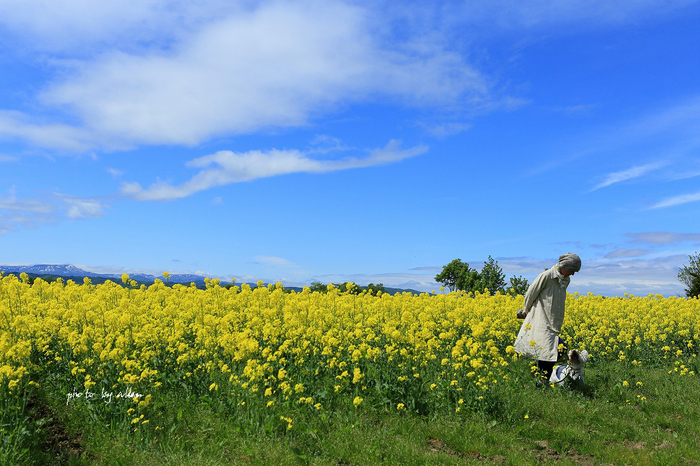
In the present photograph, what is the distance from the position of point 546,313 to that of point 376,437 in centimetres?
439

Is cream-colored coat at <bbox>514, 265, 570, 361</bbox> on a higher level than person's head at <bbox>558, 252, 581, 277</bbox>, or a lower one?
lower

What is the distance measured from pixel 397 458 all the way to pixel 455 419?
1444mm

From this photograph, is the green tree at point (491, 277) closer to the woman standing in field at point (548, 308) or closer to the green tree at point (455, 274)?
the green tree at point (455, 274)

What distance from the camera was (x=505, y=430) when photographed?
275 inches

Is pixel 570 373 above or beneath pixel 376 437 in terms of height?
above

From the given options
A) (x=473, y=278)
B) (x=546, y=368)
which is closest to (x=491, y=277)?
(x=473, y=278)

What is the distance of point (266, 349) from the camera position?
24.7 ft

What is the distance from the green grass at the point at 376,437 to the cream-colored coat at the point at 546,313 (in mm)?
1058

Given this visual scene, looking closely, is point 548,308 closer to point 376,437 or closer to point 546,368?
point 546,368

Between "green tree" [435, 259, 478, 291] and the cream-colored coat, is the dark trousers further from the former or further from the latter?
"green tree" [435, 259, 478, 291]

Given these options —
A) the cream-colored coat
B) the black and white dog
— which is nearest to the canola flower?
the cream-colored coat

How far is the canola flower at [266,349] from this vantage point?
7.20 meters

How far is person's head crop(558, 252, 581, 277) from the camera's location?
9.11 m

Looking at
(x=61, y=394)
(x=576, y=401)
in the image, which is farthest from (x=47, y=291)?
(x=576, y=401)
